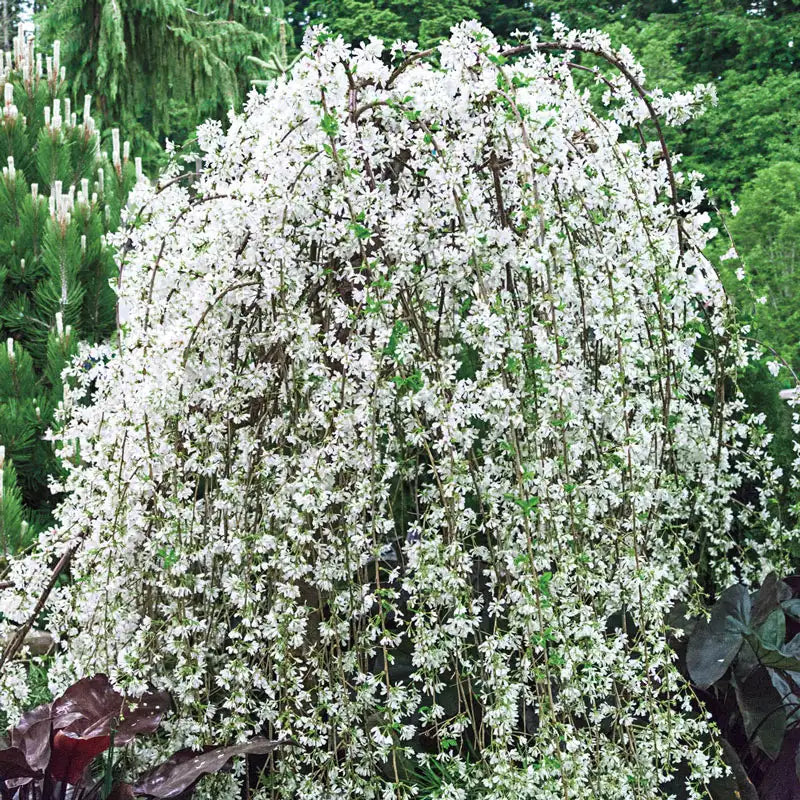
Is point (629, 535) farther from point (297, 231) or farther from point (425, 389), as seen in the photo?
point (297, 231)

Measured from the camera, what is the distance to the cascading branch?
64.4 inches

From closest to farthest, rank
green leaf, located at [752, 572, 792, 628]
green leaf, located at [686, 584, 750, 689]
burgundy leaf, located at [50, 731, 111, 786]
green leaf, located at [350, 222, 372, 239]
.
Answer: green leaf, located at [350, 222, 372, 239] < burgundy leaf, located at [50, 731, 111, 786] < green leaf, located at [686, 584, 750, 689] < green leaf, located at [752, 572, 792, 628]

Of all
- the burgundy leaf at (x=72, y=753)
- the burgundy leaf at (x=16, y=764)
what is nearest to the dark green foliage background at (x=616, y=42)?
the burgundy leaf at (x=72, y=753)

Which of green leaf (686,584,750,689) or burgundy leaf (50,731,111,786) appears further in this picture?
green leaf (686,584,750,689)

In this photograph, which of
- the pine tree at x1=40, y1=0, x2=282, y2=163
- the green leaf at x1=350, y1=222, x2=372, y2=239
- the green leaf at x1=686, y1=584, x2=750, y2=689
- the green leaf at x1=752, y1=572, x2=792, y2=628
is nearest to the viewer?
the green leaf at x1=350, y1=222, x2=372, y2=239

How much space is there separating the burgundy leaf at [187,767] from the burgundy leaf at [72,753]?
0.12m

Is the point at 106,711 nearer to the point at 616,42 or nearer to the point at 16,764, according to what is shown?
the point at 16,764

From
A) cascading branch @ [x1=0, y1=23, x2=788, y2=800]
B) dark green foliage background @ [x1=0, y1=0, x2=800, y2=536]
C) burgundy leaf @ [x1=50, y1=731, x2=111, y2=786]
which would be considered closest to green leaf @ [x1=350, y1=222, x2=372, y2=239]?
cascading branch @ [x1=0, y1=23, x2=788, y2=800]

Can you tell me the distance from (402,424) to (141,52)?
5.47m

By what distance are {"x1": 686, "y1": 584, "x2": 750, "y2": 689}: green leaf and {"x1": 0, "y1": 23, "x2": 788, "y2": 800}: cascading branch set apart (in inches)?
6.9

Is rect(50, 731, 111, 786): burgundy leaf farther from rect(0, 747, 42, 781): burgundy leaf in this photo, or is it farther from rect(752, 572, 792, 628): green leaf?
rect(752, 572, 792, 628): green leaf

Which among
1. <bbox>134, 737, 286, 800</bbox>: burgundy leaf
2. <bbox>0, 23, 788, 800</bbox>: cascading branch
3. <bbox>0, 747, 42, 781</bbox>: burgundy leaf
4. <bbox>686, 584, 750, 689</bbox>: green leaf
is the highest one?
<bbox>0, 23, 788, 800</bbox>: cascading branch

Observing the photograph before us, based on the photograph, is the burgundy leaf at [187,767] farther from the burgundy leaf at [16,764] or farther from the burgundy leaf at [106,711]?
the burgundy leaf at [16,764]

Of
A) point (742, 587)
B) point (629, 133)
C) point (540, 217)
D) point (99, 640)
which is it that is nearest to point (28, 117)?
point (99, 640)
